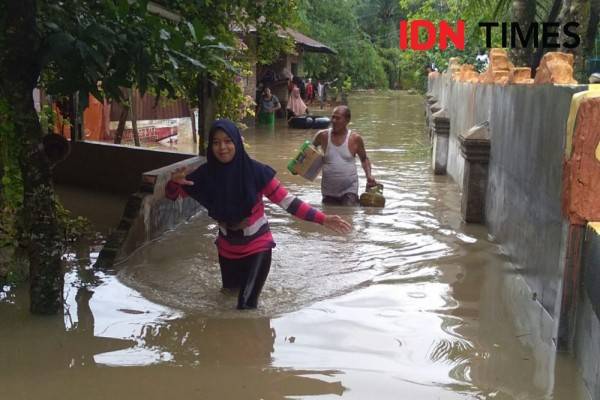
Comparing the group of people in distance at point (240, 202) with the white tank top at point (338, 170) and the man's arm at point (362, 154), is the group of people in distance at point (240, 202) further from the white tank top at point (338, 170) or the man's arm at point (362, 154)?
the man's arm at point (362, 154)

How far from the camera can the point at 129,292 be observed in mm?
5613

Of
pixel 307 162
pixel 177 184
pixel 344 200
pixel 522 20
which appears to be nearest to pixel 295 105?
pixel 522 20

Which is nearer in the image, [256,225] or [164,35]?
[164,35]

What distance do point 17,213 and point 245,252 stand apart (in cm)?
177

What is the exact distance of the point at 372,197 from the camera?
9.29m

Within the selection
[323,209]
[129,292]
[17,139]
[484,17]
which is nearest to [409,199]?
[323,209]

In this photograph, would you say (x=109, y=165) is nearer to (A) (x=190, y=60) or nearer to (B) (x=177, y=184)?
(B) (x=177, y=184)

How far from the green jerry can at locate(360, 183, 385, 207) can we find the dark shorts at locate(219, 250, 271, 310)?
415 cm

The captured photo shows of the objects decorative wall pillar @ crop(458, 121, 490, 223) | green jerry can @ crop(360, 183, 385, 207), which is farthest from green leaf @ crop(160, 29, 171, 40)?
green jerry can @ crop(360, 183, 385, 207)

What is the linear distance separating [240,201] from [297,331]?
102 cm

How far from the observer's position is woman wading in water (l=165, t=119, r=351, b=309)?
16.5 ft

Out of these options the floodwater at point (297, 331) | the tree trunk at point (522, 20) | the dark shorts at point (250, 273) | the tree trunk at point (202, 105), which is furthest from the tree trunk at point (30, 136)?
the tree trunk at point (522, 20)

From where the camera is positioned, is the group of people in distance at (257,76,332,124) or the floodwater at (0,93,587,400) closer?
the floodwater at (0,93,587,400)

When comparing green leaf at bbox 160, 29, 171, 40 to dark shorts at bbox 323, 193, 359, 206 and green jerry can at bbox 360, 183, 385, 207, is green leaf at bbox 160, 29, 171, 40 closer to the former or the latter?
dark shorts at bbox 323, 193, 359, 206
